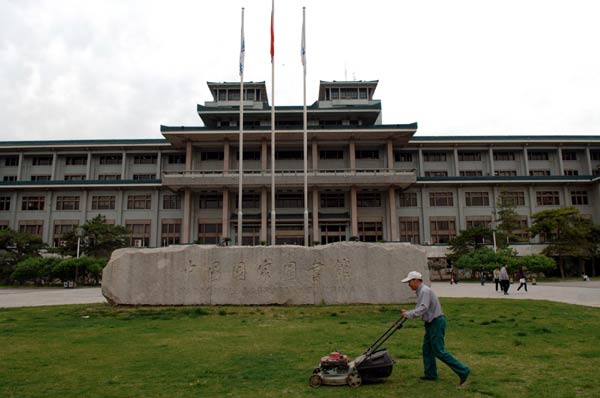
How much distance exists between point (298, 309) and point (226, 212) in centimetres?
3283

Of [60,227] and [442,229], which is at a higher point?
[60,227]

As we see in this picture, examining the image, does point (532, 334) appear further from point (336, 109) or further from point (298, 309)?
point (336, 109)

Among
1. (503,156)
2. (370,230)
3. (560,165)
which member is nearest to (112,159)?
(370,230)

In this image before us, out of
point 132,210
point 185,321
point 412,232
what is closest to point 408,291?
point 185,321

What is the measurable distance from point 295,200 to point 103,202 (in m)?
21.9

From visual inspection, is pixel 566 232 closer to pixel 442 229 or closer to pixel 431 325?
pixel 442 229

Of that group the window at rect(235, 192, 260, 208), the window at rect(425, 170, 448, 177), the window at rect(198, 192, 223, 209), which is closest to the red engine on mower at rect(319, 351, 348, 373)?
the window at rect(235, 192, 260, 208)

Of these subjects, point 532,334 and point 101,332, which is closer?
point 532,334

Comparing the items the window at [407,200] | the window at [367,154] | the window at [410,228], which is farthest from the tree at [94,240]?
the window at [407,200]

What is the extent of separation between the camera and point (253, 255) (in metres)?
14.5

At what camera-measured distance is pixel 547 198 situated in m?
49.2

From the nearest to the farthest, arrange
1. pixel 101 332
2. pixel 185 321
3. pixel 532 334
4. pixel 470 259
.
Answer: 1. pixel 532 334
2. pixel 101 332
3. pixel 185 321
4. pixel 470 259

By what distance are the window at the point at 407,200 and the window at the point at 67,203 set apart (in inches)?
1450

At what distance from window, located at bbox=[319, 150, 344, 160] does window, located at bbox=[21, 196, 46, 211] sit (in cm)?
3223
